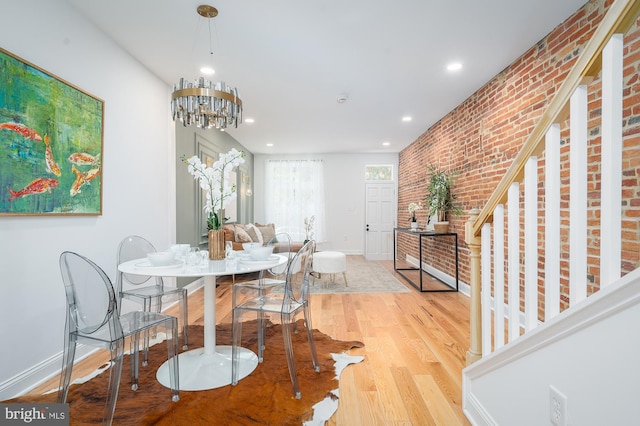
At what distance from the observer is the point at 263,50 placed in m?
2.84

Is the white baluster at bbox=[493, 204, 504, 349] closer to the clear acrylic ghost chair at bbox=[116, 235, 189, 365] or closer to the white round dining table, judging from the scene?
the white round dining table

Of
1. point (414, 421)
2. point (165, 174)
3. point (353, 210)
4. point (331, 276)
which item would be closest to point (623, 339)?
point (414, 421)

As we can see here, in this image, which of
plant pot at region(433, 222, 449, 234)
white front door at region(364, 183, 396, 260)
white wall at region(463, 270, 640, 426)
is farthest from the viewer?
white front door at region(364, 183, 396, 260)

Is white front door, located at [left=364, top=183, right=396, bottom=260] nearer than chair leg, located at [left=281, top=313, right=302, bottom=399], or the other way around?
chair leg, located at [left=281, top=313, right=302, bottom=399]

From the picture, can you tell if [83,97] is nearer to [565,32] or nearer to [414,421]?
[414,421]

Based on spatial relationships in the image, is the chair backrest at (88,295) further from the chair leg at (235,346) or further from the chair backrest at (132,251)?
the chair backrest at (132,251)

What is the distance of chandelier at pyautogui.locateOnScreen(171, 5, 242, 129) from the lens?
2.12m

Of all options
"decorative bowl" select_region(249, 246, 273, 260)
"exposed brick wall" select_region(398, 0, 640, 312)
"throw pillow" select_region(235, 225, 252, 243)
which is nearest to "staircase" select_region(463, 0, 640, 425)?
"exposed brick wall" select_region(398, 0, 640, 312)

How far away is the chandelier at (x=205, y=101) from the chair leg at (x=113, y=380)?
1543 millimetres

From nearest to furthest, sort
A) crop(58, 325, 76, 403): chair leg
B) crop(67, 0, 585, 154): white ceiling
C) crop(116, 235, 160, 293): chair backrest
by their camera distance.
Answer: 1. crop(58, 325, 76, 403): chair leg
2. crop(67, 0, 585, 154): white ceiling
3. crop(116, 235, 160, 293): chair backrest

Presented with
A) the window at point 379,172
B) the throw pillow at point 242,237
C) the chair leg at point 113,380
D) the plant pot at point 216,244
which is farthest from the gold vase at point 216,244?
the window at point 379,172

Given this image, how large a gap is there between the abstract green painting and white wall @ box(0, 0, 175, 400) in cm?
9

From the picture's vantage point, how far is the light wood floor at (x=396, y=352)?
173 cm

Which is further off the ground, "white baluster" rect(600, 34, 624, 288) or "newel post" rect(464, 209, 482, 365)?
"white baluster" rect(600, 34, 624, 288)
